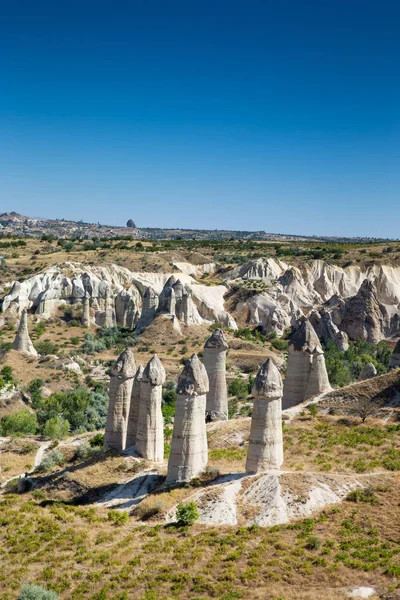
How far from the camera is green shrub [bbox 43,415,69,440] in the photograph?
111 feet

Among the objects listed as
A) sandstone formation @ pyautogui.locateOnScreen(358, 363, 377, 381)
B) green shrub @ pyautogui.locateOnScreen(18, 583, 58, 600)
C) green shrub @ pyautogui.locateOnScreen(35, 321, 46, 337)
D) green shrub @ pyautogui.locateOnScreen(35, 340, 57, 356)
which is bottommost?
green shrub @ pyautogui.locateOnScreen(18, 583, 58, 600)

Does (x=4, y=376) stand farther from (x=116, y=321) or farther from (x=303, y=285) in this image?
(x=303, y=285)

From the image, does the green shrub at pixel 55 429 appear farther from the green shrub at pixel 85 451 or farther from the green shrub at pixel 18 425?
the green shrub at pixel 85 451

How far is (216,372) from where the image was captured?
2903cm

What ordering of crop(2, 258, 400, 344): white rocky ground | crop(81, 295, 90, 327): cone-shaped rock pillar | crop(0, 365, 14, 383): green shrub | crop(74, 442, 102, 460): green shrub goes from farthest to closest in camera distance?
crop(2, 258, 400, 344): white rocky ground → crop(81, 295, 90, 327): cone-shaped rock pillar → crop(0, 365, 14, 383): green shrub → crop(74, 442, 102, 460): green shrub

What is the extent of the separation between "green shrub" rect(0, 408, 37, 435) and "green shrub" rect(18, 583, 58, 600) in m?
20.4

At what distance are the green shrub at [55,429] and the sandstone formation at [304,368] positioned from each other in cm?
1354

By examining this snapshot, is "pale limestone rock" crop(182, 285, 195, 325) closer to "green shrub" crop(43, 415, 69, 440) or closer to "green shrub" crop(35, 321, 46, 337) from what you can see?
"green shrub" crop(35, 321, 46, 337)

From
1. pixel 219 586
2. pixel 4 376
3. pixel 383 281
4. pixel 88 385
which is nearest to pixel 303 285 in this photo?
pixel 383 281

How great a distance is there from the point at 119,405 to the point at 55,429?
11104 millimetres

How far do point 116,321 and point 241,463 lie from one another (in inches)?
1911

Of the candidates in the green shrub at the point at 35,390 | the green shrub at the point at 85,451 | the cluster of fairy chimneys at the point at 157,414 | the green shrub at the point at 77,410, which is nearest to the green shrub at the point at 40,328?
the green shrub at the point at 35,390

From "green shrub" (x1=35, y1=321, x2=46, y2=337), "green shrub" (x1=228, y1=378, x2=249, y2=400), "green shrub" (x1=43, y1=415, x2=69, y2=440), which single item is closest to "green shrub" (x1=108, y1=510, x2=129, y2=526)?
"green shrub" (x1=43, y1=415, x2=69, y2=440)

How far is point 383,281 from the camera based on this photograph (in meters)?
84.6
